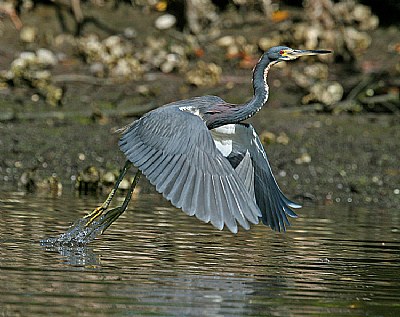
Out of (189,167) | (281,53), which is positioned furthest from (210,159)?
(281,53)

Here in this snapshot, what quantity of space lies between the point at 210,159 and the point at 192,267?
3.00 ft

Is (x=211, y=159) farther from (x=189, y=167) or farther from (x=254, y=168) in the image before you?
(x=254, y=168)

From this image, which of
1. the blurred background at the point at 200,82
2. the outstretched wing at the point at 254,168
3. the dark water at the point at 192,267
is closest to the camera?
the dark water at the point at 192,267

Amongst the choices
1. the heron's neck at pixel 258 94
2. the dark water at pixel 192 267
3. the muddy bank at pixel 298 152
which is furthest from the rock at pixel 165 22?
the heron's neck at pixel 258 94

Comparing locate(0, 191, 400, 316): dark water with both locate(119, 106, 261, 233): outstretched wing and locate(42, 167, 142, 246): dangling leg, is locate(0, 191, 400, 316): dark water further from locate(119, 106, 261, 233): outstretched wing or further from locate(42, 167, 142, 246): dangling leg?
locate(119, 106, 261, 233): outstretched wing

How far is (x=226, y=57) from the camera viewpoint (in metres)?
14.9

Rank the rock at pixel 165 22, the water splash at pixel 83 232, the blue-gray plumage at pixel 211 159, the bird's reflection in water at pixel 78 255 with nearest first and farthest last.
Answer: the bird's reflection in water at pixel 78 255
the blue-gray plumage at pixel 211 159
the water splash at pixel 83 232
the rock at pixel 165 22

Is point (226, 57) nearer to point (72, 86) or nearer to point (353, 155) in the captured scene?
point (72, 86)

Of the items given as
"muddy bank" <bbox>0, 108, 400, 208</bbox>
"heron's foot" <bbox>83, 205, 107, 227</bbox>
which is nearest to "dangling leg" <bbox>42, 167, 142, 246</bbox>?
"heron's foot" <bbox>83, 205, 107, 227</bbox>

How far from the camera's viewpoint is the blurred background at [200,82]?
37.7 ft

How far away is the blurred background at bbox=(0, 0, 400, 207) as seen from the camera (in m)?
11.5

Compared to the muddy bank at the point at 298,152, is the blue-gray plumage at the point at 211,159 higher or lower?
higher

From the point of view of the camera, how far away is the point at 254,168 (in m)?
8.29

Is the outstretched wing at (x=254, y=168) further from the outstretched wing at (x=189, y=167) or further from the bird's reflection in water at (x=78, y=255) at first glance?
the bird's reflection in water at (x=78, y=255)
